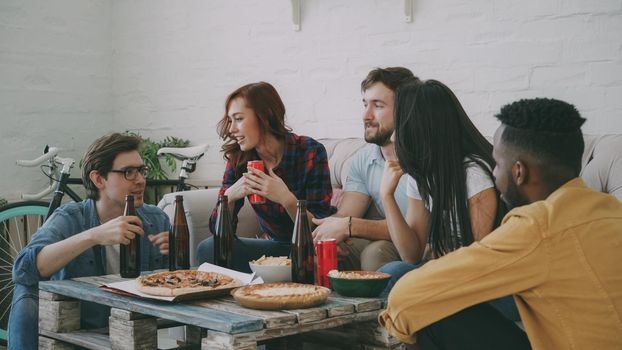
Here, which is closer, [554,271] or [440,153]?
[554,271]

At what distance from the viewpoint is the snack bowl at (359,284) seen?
193 cm

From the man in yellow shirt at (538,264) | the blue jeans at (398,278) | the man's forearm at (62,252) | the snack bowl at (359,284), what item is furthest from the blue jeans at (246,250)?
the man in yellow shirt at (538,264)

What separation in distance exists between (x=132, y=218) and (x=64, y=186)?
1825mm

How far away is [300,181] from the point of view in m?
2.95

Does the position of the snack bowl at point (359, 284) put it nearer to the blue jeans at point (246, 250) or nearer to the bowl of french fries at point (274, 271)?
the bowl of french fries at point (274, 271)

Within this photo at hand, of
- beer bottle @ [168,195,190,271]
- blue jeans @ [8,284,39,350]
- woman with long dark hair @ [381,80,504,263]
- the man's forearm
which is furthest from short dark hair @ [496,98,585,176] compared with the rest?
blue jeans @ [8,284,39,350]

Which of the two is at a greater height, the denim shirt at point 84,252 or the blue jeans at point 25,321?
the denim shirt at point 84,252

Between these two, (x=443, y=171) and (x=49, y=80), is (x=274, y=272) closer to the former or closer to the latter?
(x=443, y=171)

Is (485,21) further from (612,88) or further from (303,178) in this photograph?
(303,178)

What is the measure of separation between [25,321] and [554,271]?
169cm

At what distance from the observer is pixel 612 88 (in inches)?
117

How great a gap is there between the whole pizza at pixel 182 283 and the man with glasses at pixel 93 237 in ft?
0.88

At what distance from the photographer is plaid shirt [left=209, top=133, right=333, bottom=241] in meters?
2.94

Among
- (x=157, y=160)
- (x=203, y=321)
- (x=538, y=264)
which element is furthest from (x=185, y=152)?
(x=538, y=264)
